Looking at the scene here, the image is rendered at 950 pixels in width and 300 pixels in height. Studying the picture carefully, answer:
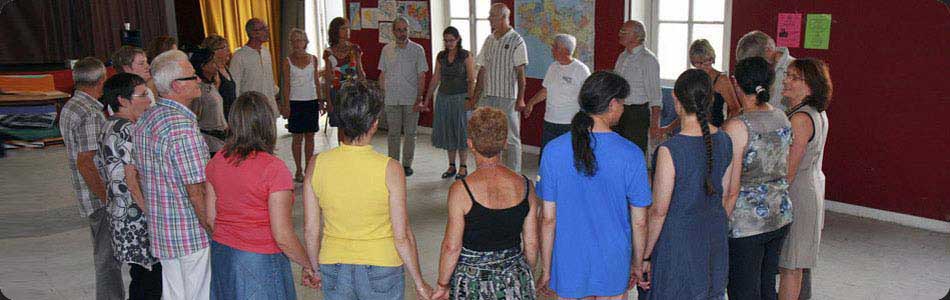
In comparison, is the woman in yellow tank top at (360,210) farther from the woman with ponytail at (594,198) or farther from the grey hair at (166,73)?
the grey hair at (166,73)

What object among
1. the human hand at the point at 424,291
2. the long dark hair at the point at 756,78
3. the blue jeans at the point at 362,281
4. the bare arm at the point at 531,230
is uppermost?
the long dark hair at the point at 756,78

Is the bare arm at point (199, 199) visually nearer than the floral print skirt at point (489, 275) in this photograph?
No

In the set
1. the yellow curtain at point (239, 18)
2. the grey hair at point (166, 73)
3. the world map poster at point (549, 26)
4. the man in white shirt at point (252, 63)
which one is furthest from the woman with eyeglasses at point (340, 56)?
the yellow curtain at point (239, 18)

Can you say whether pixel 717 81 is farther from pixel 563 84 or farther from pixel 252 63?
pixel 252 63

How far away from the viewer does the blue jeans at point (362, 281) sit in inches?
120

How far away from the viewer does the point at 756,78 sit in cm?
351

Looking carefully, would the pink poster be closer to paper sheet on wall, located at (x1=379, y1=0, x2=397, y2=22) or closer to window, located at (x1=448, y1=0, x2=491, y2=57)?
window, located at (x1=448, y1=0, x2=491, y2=57)

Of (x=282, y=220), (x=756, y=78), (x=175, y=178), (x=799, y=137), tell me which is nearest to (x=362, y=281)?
(x=282, y=220)

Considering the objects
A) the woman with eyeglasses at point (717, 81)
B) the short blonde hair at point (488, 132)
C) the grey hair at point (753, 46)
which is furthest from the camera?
the woman with eyeglasses at point (717, 81)

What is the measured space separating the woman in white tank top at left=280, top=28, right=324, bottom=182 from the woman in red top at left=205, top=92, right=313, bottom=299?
3.92 m

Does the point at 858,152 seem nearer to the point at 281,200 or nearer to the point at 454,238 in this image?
the point at 454,238

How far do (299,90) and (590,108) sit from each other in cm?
451

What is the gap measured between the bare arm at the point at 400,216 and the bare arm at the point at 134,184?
126 cm

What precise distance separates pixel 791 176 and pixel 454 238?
1.66 m
